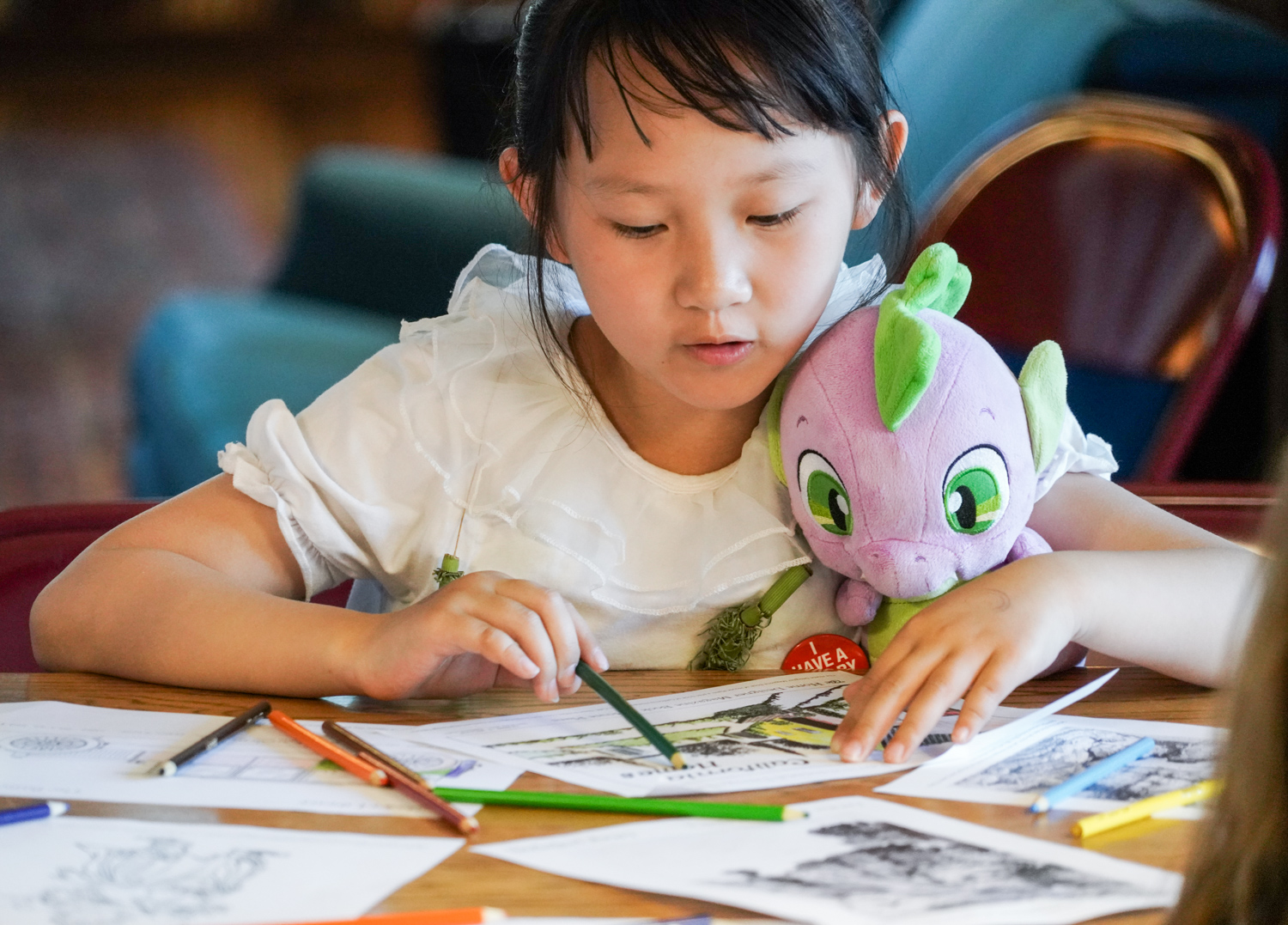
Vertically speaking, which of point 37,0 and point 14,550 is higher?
point 37,0

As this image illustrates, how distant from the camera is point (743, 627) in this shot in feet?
3.09

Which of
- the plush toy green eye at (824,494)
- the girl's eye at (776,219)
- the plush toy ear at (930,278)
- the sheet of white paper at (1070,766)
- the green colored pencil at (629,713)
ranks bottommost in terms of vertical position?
the sheet of white paper at (1070,766)

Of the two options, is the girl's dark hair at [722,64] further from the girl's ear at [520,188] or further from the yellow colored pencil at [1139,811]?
the yellow colored pencil at [1139,811]

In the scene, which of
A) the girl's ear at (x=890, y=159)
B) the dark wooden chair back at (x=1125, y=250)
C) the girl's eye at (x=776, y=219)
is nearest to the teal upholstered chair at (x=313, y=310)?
the dark wooden chair back at (x=1125, y=250)

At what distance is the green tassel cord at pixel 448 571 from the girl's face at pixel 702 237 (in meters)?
0.18

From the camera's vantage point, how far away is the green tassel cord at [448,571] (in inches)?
35.9

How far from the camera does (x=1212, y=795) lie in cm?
42

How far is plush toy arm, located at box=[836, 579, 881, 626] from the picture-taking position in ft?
2.90

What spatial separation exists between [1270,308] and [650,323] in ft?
5.26

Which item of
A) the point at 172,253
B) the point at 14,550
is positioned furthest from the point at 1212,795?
the point at 172,253

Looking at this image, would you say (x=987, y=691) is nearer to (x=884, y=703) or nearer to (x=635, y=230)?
(x=884, y=703)

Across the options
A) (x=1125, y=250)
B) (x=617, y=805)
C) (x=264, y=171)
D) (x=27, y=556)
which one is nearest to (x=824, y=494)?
(x=617, y=805)

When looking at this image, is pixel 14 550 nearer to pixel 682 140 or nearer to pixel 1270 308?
pixel 682 140

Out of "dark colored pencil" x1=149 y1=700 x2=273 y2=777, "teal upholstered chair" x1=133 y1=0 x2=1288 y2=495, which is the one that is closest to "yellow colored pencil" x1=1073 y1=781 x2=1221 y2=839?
"dark colored pencil" x1=149 y1=700 x2=273 y2=777
